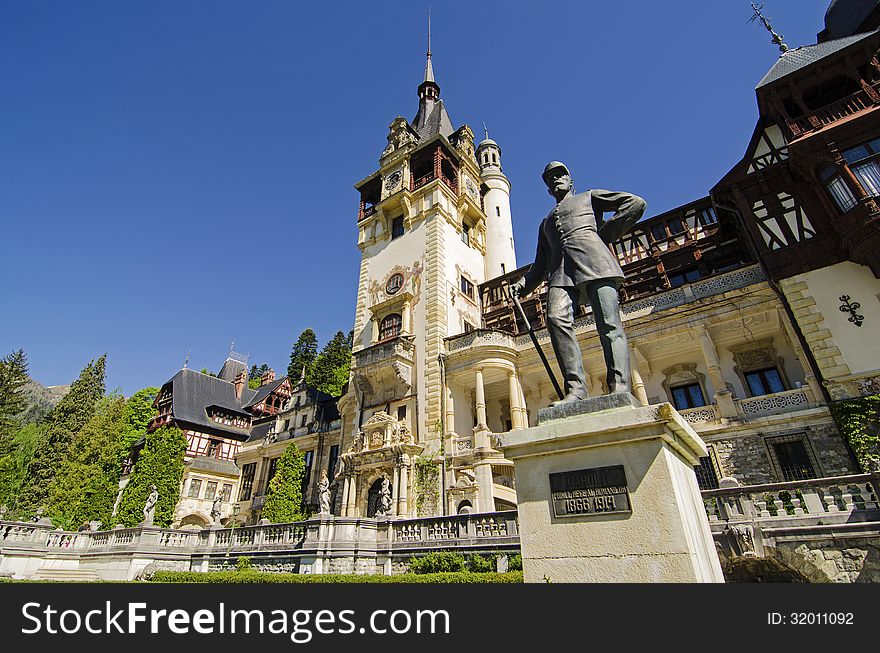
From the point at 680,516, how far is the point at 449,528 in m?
12.8

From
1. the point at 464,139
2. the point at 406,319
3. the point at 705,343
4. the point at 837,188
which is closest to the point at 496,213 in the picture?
the point at 464,139

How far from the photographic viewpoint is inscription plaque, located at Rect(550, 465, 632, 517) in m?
4.07

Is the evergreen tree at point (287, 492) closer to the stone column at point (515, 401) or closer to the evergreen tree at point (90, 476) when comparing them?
the evergreen tree at point (90, 476)

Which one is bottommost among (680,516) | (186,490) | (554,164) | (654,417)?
(680,516)

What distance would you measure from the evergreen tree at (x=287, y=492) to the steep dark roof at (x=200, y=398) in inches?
623

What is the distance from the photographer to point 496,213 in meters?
41.1

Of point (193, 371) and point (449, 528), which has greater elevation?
point (193, 371)

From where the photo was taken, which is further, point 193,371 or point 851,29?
point 193,371

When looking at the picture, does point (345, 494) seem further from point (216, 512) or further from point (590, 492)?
point (590, 492)

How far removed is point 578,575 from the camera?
13.1ft

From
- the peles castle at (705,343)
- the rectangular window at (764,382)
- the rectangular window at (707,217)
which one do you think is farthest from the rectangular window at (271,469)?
the rectangular window at (707,217)
